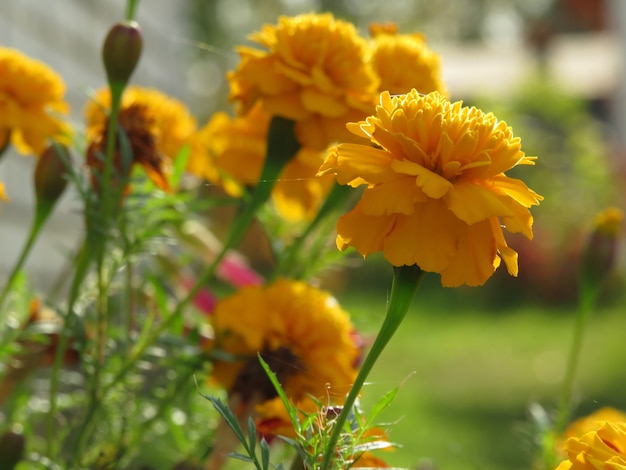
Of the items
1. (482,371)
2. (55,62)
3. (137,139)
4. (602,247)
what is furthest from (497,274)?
(137,139)

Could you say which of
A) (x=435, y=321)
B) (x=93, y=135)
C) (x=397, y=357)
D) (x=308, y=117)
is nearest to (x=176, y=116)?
(x=93, y=135)

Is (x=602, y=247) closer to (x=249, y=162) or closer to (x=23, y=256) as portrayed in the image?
(x=249, y=162)

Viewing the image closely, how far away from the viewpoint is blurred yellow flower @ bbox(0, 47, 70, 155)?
770mm

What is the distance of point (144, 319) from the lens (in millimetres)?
840

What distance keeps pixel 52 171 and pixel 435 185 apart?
1.16 ft

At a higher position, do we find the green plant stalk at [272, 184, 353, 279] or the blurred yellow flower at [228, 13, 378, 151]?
the blurred yellow flower at [228, 13, 378, 151]

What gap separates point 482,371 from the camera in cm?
452

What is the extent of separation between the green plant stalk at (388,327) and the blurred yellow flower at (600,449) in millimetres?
97

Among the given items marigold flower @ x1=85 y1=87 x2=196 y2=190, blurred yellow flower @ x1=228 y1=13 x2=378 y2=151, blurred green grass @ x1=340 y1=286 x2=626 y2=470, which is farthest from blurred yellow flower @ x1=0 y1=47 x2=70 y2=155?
blurred green grass @ x1=340 y1=286 x2=626 y2=470

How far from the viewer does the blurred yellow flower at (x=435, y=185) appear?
0.47m

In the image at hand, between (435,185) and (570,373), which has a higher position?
(435,185)

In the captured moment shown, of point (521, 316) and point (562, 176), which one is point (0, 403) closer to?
point (521, 316)

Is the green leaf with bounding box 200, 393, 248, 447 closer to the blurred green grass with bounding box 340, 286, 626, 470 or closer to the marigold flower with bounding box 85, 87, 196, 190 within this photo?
the marigold flower with bounding box 85, 87, 196, 190

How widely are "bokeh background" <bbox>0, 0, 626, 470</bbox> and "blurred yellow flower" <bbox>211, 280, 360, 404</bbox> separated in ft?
0.33
